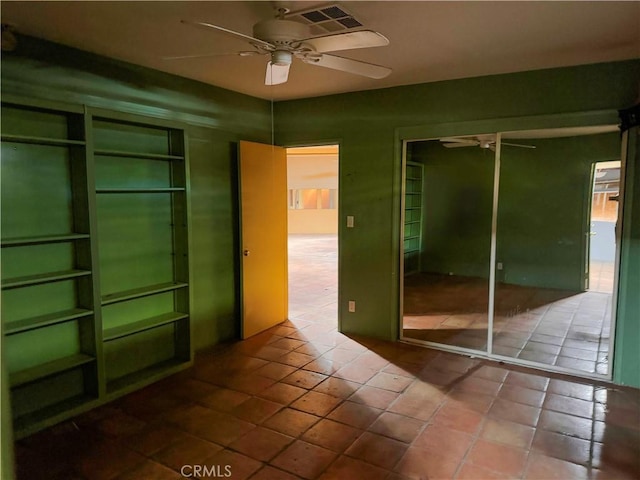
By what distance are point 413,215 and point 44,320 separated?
4.37m

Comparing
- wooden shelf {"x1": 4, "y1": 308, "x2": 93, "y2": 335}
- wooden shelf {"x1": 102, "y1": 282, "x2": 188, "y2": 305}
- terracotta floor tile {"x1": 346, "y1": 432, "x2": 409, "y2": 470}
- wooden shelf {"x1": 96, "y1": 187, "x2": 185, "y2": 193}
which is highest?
wooden shelf {"x1": 96, "y1": 187, "x2": 185, "y2": 193}

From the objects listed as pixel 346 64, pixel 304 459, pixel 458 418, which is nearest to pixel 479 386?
pixel 458 418

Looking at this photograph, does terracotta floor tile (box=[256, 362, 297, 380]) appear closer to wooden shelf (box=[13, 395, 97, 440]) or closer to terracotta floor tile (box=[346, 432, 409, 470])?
terracotta floor tile (box=[346, 432, 409, 470])

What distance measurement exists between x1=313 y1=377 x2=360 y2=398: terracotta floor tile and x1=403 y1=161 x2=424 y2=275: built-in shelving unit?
254cm

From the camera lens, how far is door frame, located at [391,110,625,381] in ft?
11.0

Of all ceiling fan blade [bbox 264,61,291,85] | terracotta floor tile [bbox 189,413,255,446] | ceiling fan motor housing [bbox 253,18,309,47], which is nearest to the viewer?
ceiling fan motor housing [bbox 253,18,309,47]

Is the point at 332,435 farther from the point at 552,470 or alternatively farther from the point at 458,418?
the point at 552,470

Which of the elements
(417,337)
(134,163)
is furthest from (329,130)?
(417,337)

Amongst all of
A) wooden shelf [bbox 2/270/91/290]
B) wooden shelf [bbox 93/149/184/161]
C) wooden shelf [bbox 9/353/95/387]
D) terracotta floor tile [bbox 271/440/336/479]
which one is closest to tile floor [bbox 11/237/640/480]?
terracotta floor tile [bbox 271/440/336/479]

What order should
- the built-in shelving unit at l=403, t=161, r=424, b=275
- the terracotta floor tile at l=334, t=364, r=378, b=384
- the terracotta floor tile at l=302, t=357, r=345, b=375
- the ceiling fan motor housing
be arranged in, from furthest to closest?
the built-in shelving unit at l=403, t=161, r=424, b=275
the terracotta floor tile at l=302, t=357, r=345, b=375
the terracotta floor tile at l=334, t=364, r=378, b=384
the ceiling fan motor housing

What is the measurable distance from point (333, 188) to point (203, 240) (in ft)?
31.5

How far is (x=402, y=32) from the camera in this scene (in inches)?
103

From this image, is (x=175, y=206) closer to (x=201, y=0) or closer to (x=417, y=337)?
(x=201, y=0)

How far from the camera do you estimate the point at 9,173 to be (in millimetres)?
2645
